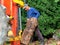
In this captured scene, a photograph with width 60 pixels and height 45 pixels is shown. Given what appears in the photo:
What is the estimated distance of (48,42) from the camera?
33.0ft

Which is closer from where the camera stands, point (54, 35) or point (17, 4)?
point (17, 4)

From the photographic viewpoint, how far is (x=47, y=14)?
1048cm

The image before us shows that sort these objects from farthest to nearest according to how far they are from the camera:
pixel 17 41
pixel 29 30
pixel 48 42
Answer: pixel 48 42 < pixel 29 30 < pixel 17 41

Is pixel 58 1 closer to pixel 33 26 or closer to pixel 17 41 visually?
pixel 33 26

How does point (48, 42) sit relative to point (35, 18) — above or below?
below

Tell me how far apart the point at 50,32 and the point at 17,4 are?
4616mm

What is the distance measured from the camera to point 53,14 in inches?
411

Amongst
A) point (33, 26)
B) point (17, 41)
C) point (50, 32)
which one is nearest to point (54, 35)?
point (50, 32)

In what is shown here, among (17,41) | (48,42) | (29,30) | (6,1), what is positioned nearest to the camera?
(6,1)

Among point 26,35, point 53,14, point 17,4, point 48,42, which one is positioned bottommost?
point 48,42

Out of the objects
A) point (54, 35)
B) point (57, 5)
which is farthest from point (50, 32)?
point (57, 5)

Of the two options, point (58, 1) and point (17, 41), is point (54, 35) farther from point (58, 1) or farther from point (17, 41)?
point (17, 41)

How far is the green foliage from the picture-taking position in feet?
33.8

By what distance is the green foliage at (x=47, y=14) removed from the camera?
1030 cm
